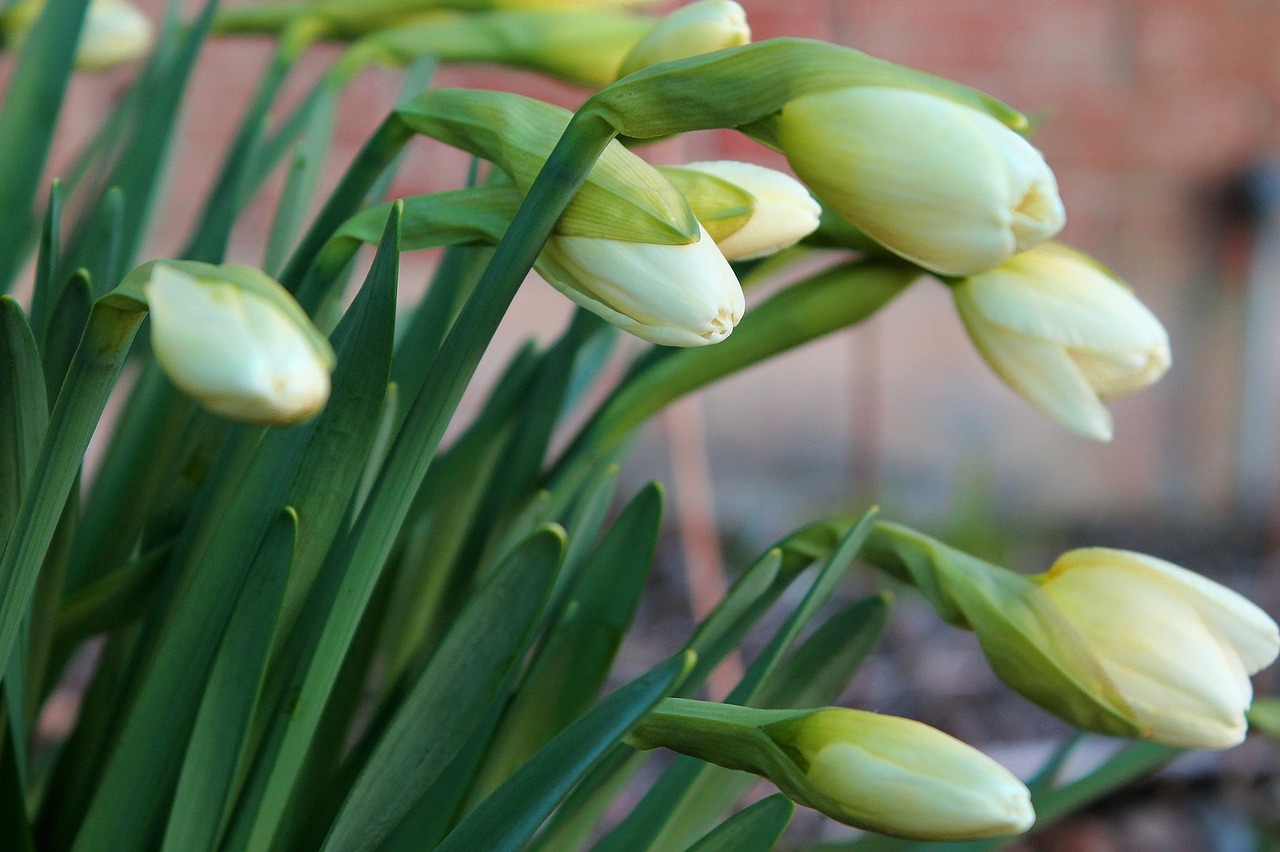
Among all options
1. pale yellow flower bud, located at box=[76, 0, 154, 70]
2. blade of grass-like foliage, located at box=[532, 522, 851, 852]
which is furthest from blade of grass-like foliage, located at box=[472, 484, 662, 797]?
pale yellow flower bud, located at box=[76, 0, 154, 70]

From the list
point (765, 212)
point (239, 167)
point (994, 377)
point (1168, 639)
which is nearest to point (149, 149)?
point (239, 167)

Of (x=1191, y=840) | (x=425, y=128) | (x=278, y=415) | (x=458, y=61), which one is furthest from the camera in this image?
(x=1191, y=840)

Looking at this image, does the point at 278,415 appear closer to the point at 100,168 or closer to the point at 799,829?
the point at 100,168

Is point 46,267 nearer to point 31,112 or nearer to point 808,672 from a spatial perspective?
point 31,112

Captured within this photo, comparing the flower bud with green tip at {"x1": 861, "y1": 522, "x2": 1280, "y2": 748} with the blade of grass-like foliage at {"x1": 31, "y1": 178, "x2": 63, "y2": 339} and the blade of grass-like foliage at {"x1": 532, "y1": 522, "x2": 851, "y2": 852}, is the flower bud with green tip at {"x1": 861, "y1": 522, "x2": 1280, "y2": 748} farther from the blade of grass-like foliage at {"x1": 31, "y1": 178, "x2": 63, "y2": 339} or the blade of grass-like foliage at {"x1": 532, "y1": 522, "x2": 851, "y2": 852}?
the blade of grass-like foliage at {"x1": 31, "y1": 178, "x2": 63, "y2": 339}

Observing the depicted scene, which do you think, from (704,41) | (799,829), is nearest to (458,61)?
(704,41)

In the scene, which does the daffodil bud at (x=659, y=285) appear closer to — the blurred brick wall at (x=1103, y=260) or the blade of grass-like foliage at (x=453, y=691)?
the blade of grass-like foliage at (x=453, y=691)
